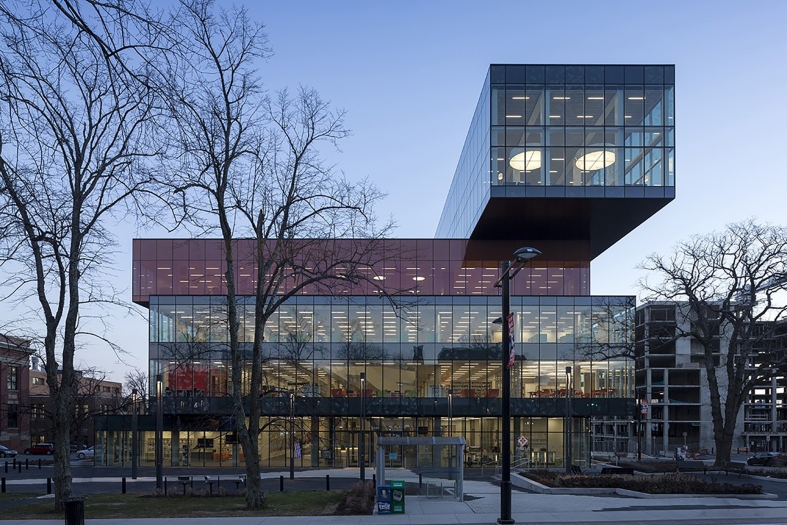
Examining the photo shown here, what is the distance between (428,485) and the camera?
86.9 feet

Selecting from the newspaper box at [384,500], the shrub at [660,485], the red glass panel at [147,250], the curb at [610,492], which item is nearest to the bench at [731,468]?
the curb at [610,492]

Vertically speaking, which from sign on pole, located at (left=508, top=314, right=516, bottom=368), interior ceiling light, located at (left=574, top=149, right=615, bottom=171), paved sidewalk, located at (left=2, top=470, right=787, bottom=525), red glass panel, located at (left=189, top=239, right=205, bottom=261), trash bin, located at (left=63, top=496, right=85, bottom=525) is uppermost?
interior ceiling light, located at (left=574, top=149, right=615, bottom=171)

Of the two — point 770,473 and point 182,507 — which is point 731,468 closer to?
point 770,473

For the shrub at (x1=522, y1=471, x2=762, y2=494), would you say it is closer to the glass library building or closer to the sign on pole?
the sign on pole

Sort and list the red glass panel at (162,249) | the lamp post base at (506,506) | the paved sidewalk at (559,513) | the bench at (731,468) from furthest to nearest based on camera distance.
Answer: the red glass panel at (162,249) → the bench at (731,468) → the paved sidewalk at (559,513) → the lamp post base at (506,506)

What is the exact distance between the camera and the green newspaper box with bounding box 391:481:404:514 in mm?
22656

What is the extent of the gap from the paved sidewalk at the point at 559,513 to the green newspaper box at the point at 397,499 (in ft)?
1.11

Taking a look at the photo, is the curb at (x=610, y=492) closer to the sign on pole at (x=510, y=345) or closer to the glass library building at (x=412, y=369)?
the sign on pole at (x=510, y=345)

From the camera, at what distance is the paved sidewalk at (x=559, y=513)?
69.5 feet

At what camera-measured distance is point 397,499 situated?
22.7 metres

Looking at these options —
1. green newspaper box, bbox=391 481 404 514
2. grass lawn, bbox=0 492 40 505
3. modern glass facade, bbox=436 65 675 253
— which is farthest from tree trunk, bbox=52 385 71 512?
modern glass facade, bbox=436 65 675 253

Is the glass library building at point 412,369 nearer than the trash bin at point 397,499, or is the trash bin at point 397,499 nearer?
the trash bin at point 397,499

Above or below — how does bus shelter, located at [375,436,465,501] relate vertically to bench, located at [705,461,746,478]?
above

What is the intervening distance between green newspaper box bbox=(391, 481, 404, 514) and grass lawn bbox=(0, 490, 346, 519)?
7.51ft
